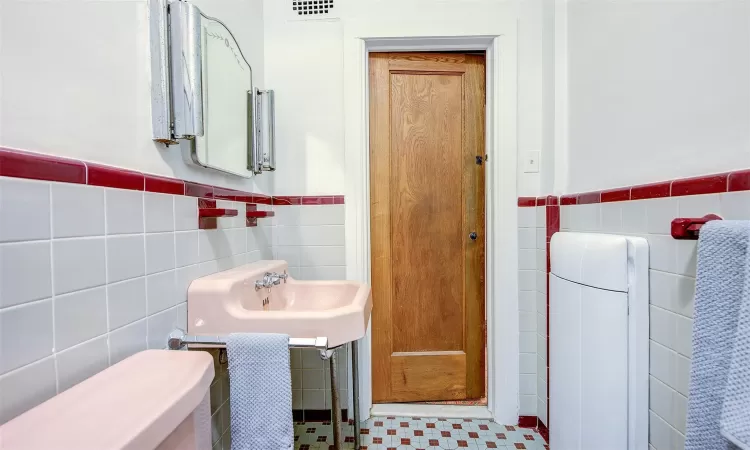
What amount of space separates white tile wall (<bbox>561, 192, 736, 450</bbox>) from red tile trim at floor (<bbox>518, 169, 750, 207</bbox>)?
0.02m

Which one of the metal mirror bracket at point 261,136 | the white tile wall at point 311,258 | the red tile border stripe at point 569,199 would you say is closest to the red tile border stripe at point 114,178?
the metal mirror bracket at point 261,136

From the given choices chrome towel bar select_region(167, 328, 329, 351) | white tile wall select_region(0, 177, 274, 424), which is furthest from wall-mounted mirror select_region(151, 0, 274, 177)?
chrome towel bar select_region(167, 328, 329, 351)

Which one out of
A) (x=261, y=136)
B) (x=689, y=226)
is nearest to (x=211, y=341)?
(x=261, y=136)

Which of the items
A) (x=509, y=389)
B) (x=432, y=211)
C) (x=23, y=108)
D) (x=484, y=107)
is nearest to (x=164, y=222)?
(x=23, y=108)

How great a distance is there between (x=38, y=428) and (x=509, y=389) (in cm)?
177

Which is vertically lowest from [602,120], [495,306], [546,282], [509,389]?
[509,389]

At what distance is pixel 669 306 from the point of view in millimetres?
943

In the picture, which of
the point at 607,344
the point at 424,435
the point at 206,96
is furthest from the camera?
the point at 424,435

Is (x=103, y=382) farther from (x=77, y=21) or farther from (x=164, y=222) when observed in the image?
(x=77, y=21)

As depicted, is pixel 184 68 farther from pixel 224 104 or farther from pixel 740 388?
pixel 740 388

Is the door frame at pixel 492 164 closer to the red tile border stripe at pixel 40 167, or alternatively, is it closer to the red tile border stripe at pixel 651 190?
the red tile border stripe at pixel 651 190

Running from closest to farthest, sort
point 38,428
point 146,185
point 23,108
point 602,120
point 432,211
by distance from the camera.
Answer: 1. point 38,428
2. point 23,108
3. point 146,185
4. point 602,120
5. point 432,211

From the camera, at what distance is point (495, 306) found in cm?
170

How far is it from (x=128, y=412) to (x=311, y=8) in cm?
181
